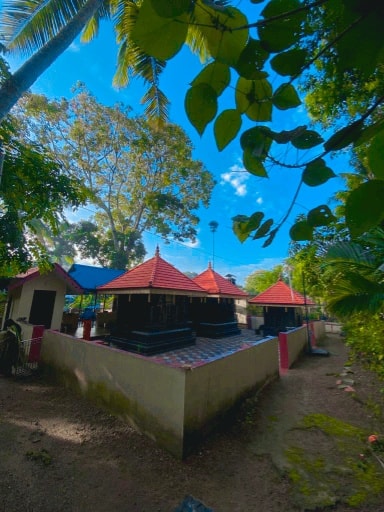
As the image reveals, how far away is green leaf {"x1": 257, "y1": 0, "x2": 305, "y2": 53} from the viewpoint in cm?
63

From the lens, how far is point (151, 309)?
8.53 meters

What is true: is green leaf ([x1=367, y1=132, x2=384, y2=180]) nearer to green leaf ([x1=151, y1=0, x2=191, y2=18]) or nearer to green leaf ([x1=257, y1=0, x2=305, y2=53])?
green leaf ([x1=257, y1=0, x2=305, y2=53])

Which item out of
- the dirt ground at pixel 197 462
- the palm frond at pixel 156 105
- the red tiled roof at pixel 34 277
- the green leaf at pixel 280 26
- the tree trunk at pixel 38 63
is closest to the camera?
the green leaf at pixel 280 26

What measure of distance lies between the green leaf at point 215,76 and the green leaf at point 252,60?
0.06 meters

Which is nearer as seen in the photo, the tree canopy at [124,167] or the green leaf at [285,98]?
the green leaf at [285,98]

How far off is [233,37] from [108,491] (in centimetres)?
462

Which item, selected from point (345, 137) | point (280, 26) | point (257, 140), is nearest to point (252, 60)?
point (280, 26)

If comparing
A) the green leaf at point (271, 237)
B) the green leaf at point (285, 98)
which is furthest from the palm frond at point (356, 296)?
the green leaf at point (285, 98)

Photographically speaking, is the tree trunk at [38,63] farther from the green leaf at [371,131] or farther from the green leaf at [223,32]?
the green leaf at [371,131]

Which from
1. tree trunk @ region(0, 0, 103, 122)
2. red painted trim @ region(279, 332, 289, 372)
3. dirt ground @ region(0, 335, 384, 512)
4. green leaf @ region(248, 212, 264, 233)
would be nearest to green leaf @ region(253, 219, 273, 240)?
green leaf @ region(248, 212, 264, 233)

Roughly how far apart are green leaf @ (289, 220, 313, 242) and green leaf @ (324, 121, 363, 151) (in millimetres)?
264

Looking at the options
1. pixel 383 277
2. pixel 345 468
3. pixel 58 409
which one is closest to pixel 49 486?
pixel 58 409

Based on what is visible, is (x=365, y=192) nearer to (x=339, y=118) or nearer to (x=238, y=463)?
(x=238, y=463)

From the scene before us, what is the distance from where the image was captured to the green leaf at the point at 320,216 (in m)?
0.82
